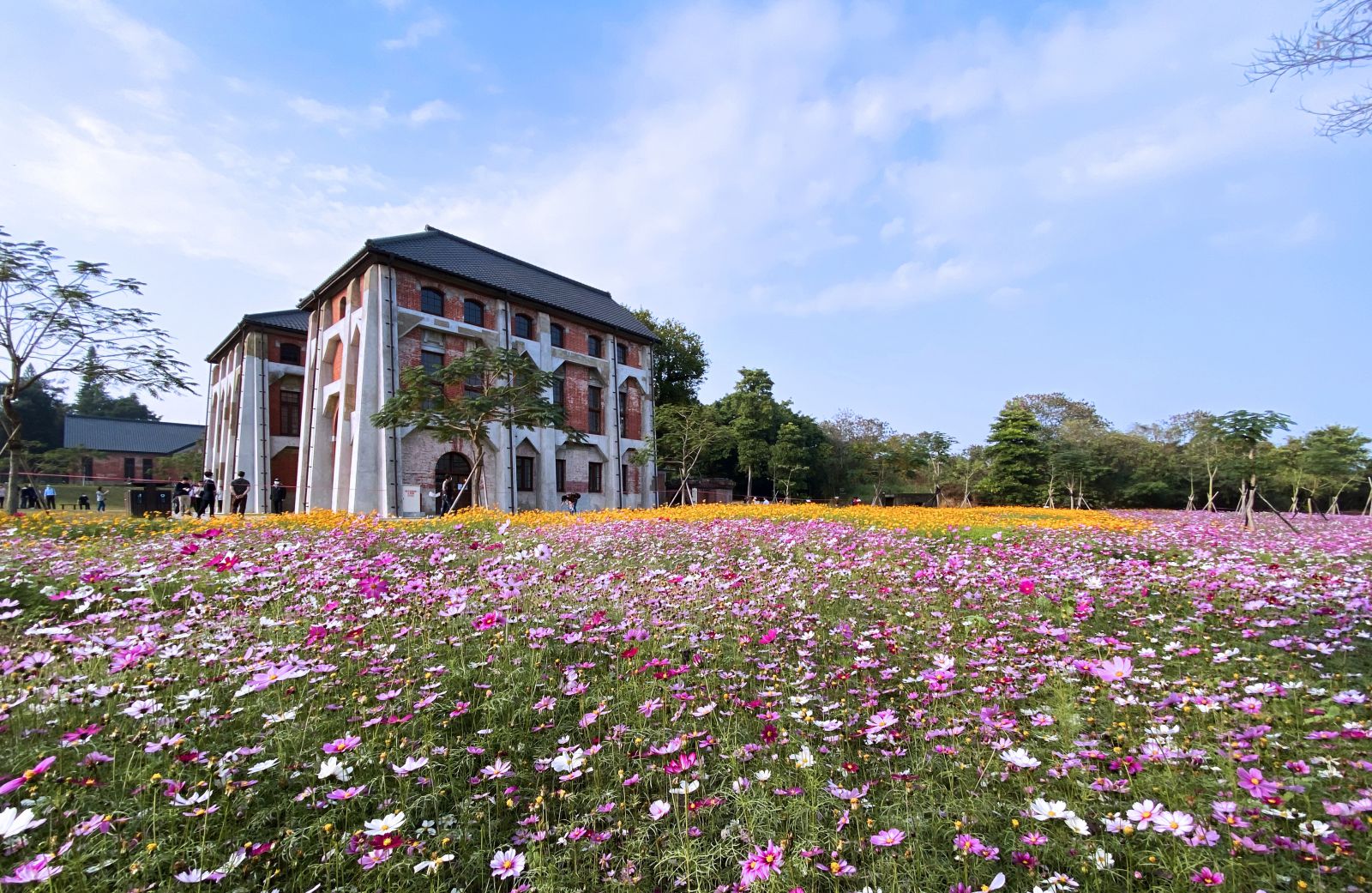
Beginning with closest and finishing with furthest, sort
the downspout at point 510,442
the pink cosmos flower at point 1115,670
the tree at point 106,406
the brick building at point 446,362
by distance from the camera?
the pink cosmos flower at point 1115,670
the brick building at point 446,362
the downspout at point 510,442
the tree at point 106,406

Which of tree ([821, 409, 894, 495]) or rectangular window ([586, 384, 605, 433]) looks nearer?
rectangular window ([586, 384, 605, 433])

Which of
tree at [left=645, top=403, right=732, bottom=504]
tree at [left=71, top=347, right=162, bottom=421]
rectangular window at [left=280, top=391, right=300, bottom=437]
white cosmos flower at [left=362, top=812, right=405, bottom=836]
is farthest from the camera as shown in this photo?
tree at [left=71, top=347, right=162, bottom=421]

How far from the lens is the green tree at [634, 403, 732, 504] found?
1053 inches

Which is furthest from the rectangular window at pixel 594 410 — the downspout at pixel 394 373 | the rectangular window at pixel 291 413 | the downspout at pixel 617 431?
the rectangular window at pixel 291 413

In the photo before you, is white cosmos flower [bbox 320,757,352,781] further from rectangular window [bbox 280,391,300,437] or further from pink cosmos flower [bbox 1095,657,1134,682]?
rectangular window [bbox 280,391,300,437]

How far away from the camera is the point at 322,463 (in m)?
23.5

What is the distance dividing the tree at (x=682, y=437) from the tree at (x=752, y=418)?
10.7 ft

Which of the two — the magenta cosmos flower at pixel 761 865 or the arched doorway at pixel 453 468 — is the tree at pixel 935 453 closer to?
the arched doorway at pixel 453 468

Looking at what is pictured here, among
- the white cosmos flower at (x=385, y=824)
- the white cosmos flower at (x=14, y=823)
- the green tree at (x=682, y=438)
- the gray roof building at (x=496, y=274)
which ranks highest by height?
the gray roof building at (x=496, y=274)

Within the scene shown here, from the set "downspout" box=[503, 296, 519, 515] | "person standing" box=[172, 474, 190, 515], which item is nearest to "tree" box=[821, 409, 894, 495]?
"downspout" box=[503, 296, 519, 515]

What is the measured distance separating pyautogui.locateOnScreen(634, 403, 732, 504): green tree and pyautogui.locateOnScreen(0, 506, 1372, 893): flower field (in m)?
20.5

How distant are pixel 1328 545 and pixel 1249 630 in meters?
7.69

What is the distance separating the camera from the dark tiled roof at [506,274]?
73.7ft

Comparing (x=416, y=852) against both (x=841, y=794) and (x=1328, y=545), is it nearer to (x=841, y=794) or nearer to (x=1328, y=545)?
(x=841, y=794)
